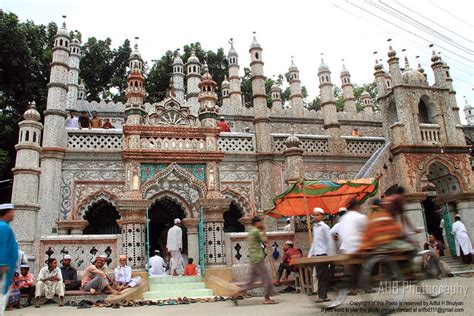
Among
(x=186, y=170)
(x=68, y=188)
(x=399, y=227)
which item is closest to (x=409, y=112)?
(x=186, y=170)

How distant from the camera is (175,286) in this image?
9641 millimetres

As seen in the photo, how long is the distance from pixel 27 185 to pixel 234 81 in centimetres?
1708

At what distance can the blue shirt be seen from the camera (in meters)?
4.59

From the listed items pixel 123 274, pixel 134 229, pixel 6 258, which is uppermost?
pixel 134 229

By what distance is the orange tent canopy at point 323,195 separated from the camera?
32.1 ft

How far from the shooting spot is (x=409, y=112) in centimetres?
1439

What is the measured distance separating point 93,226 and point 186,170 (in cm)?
567

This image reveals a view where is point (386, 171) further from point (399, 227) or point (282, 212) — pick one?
point (399, 227)

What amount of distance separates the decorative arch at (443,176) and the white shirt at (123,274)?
940cm

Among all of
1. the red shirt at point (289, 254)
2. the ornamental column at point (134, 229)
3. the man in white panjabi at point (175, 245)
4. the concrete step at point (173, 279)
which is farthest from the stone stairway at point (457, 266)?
the ornamental column at point (134, 229)

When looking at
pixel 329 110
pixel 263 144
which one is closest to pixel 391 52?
pixel 329 110

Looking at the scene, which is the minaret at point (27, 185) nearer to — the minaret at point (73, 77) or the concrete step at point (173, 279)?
the concrete step at point (173, 279)

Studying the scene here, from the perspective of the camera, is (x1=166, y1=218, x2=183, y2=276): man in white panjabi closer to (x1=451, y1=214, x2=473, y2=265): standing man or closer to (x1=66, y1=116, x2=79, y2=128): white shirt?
(x1=66, y1=116, x2=79, y2=128): white shirt

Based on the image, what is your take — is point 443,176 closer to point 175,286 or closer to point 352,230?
point 175,286
